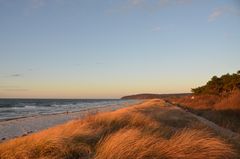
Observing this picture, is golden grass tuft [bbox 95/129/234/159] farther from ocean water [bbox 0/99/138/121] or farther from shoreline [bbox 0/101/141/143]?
ocean water [bbox 0/99/138/121]

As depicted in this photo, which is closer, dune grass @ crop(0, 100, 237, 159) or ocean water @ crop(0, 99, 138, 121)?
dune grass @ crop(0, 100, 237, 159)

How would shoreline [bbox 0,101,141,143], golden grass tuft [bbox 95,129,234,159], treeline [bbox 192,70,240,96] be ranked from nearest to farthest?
golden grass tuft [bbox 95,129,234,159] < shoreline [bbox 0,101,141,143] < treeline [bbox 192,70,240,96]

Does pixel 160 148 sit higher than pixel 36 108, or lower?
lower

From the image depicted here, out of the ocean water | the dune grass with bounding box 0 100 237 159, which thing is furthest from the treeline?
the dune grass with bounding box 0 100 237 159

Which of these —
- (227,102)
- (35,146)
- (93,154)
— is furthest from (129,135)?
(227,102)

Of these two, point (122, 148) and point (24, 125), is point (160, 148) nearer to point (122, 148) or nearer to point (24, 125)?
point (122, 148)

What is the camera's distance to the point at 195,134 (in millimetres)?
7809

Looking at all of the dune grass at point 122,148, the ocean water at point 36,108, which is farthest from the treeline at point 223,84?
the dune grass at point 122,148

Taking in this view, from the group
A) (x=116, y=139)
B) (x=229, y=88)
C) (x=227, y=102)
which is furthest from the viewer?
(x=229, y=88)

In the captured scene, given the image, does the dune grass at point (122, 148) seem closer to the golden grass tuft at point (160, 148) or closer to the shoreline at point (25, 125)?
the golden grass tuft at point (160, 148)

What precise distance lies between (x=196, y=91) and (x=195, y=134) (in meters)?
53.8

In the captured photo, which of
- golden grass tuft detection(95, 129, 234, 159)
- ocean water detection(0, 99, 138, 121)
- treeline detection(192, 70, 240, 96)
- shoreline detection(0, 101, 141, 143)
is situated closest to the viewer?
golden grass tuft detection(95, 129, 234, 159)

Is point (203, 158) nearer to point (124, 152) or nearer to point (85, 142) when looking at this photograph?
point (124, 152)

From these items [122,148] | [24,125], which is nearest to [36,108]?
[24,125]
